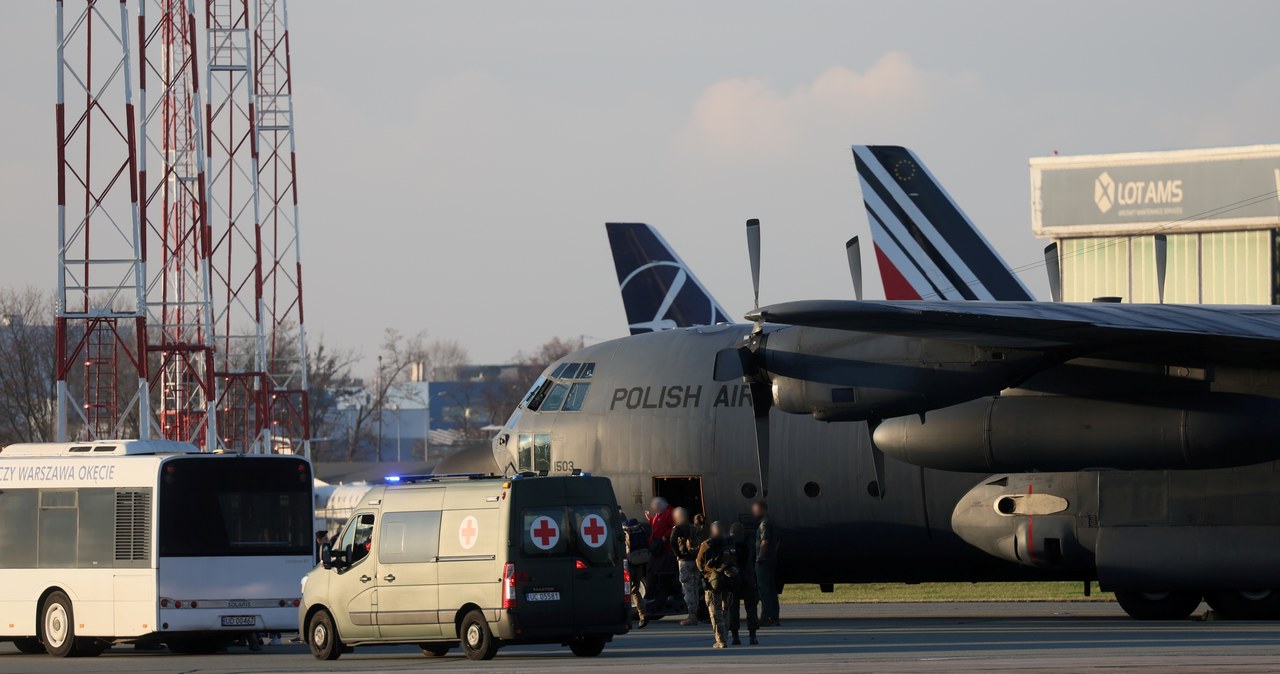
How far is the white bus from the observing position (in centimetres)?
1970

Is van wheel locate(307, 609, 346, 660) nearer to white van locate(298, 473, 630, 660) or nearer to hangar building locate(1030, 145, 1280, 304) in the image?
white van locate(298, 473, 630, 660)

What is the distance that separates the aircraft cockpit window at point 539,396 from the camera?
25672 mm

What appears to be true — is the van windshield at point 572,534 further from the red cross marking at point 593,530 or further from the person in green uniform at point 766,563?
the person in green uniform at point 766,563

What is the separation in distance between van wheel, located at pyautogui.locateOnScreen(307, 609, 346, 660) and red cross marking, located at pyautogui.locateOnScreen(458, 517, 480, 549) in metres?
2.07

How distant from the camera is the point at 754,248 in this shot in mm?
21000

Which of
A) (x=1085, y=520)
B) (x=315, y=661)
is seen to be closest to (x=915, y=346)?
(x=1085, y=520)

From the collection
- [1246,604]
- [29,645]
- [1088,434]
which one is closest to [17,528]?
[29,645]

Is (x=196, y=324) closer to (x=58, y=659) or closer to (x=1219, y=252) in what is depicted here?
(x=58, y=659)

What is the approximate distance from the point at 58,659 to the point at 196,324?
25110 millimetres

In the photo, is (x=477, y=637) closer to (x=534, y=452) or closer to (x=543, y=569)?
(x=543, y=569)

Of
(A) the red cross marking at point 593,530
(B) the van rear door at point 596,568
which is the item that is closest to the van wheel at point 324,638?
(B) the van rear door at point 596,568

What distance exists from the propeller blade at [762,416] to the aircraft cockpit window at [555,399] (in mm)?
5077

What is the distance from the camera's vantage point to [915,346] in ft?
62.2

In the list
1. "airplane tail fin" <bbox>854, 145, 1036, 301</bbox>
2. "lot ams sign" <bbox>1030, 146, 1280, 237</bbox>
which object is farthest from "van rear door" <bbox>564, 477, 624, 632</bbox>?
"lot ams sign" <bbox>1030, 146, 1280, 237</bbox>
